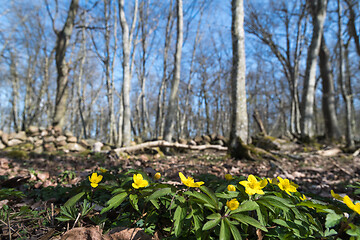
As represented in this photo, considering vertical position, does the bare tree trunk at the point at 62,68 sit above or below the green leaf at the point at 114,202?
above

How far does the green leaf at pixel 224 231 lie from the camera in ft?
2.50

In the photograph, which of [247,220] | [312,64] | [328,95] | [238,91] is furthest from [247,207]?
[328,95]

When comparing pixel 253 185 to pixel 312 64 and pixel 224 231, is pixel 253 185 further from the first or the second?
pixel 312 64

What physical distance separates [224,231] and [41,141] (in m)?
7.62

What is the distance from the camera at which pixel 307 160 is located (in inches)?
193

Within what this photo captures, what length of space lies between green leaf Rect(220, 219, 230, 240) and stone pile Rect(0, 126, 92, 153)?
6573 mm

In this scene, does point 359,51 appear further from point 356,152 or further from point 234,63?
point 234,63

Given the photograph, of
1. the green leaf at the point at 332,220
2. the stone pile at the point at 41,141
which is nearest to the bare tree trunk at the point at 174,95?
the stone pile at the point at 41,141

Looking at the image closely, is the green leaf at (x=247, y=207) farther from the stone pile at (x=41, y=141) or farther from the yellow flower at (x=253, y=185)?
the stone pile at (x=41, y=141)

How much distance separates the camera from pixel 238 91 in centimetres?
482

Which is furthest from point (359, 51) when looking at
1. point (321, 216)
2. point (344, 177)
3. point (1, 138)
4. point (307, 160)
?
point (1, 138)

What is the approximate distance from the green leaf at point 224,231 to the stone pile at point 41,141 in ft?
21.6

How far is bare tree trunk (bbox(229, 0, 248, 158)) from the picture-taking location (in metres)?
4.68

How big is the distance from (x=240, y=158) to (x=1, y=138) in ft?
24.8
